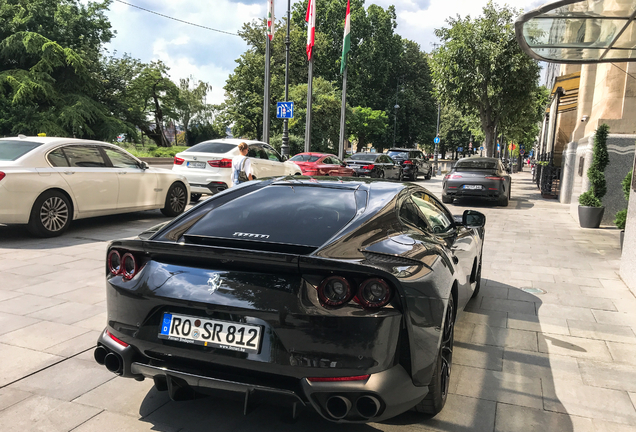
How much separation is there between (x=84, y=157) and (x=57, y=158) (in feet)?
1.84

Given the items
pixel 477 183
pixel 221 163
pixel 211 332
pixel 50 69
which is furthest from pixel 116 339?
pixel 50 69

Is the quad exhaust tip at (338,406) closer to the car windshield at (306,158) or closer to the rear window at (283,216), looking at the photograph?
the rear window at (283,216)

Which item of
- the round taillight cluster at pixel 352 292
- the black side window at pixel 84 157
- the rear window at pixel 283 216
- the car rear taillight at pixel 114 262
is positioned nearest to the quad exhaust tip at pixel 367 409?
the round taillight cluster at pixel 352 292

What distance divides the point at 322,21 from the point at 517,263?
51149 millimetres

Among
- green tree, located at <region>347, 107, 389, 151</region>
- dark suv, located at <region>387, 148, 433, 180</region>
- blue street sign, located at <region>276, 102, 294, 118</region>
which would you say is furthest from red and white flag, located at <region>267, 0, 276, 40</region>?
green tree, located at <region>347, 107, 389, 151</region>

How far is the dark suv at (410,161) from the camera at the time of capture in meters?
27.6

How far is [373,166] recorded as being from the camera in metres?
23.6

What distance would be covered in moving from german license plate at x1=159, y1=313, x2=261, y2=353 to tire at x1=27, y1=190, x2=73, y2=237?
6.28 m

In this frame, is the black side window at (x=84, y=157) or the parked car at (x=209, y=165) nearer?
the black side window at (x=84, y=157)

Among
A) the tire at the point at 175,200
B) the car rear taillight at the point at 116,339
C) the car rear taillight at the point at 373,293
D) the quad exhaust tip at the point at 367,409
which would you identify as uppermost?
the car rear taillight at the point at 373,293

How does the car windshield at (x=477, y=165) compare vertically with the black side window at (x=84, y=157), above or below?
below

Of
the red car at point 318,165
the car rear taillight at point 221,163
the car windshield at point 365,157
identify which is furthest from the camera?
the car windshield at point 365,157

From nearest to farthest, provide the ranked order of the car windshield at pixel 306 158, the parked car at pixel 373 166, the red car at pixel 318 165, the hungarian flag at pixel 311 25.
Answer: the red car at pixel 318 165, the car windshield at pixel 306 158, the parked car at pixel 373 166, the hungarian flag at pixel 311 25

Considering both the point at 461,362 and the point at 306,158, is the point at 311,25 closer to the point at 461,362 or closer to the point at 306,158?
the point at 306,158
